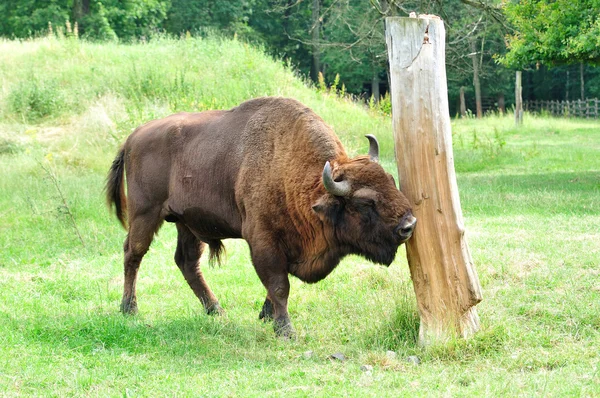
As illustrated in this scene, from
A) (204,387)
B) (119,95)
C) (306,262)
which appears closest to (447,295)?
(306,262)

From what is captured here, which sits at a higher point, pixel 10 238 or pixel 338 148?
pixel 338 148

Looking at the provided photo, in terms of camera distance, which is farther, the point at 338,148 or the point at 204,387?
the point at 338,148

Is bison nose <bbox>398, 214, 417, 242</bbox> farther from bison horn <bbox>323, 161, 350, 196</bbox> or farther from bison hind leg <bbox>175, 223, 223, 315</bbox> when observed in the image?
bison hind leg <bbox>175, 223, 223, 315</bbox>

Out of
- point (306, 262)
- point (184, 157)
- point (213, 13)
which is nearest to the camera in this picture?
point (306, 262)

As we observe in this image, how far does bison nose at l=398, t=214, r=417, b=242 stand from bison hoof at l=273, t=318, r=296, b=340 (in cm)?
141

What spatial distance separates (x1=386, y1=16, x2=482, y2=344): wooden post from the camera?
20.1 ft

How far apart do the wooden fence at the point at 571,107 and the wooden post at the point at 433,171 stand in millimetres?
42371

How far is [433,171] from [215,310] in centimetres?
307

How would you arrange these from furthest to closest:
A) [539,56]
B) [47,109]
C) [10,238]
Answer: [47,109]
[539,56]
[10,238]

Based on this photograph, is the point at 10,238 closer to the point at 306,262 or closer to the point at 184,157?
the point at 184,157

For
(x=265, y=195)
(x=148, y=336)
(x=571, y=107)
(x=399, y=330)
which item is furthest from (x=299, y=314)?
(x=571, y=107)

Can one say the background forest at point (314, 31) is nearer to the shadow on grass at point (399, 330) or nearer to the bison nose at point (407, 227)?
the shadow on grass at point (399, 330)

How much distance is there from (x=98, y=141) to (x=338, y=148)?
14187mm

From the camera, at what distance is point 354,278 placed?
29.0ft
